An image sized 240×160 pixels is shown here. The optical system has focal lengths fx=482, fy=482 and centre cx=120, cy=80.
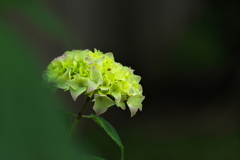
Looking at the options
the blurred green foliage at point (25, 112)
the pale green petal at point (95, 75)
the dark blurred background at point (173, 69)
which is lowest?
the dark blurred background at point (173, 69)

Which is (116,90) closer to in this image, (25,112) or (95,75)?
(95,75)

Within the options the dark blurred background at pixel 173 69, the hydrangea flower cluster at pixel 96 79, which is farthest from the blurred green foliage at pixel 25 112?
the dark blurred background at pixel 173 69

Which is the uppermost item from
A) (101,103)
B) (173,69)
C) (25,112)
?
(25,112)

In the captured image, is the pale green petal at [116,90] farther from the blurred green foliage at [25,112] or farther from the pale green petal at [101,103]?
the blurred green foliage at [25,112]

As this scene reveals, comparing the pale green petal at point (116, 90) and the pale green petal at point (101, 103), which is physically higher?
the pale green petal at point (116, 90)

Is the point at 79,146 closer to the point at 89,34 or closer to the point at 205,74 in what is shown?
the point at 89,34

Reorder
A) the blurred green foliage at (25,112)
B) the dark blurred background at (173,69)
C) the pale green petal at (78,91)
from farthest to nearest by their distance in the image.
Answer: the dark blurred background at (173,69)
the pale green petal at (78,91)
the blurred green foliage at (25,112)

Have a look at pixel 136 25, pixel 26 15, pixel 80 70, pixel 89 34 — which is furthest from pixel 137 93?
pixel 136 25

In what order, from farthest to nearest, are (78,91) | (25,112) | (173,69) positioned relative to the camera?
1. (173,69)
2. (78,91)
3. (25,112)

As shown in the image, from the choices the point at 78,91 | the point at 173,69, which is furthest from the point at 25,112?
the point at 173,69
